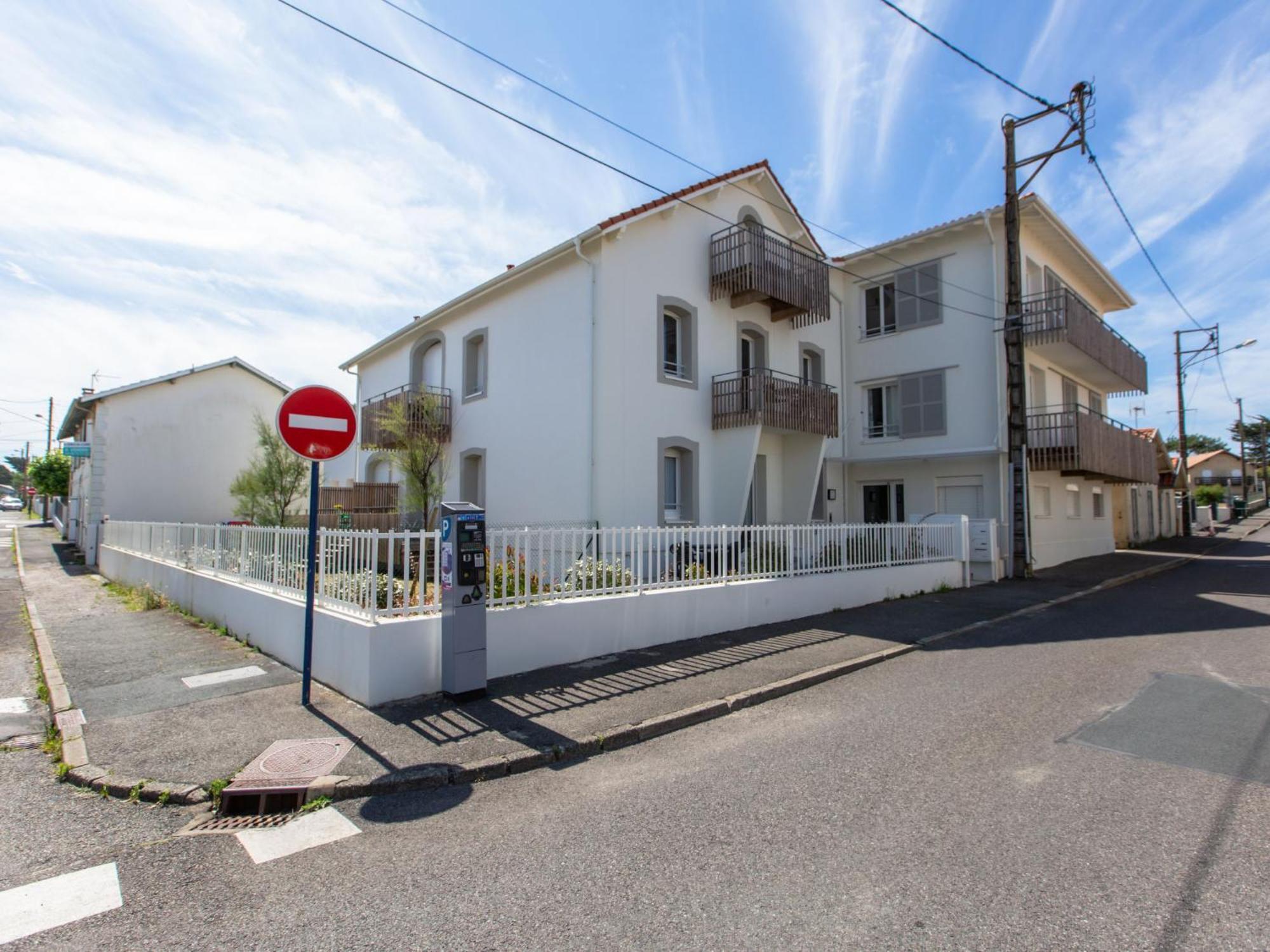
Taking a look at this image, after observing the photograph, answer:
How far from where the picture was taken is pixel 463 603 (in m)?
5.75

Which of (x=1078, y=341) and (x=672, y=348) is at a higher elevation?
(x=1078, y=341)

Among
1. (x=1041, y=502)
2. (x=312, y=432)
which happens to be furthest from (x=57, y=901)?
(x=1041, y=502)

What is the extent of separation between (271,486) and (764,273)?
13.7 meters

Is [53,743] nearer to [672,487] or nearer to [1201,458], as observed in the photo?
[672,487]

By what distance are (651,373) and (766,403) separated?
8.37 feet

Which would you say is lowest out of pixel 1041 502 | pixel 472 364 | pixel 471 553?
pixel 471 553

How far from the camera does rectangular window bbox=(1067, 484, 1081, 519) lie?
20047 millimetres

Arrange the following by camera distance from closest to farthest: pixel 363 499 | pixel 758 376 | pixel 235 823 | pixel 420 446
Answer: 1. pixel 235 823
2. pixel 758 376
3. pixel 420 446
4. pixel 363 499

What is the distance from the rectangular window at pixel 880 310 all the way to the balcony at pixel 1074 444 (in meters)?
4.61

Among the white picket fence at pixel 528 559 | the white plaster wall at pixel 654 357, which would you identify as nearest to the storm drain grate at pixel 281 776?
the white picket fence at pixel 528 559

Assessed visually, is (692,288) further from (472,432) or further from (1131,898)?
(1131,898)

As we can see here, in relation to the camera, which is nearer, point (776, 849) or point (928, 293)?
point (776, 849)

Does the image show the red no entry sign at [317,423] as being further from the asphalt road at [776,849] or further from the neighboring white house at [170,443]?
the neighboring white house at [170,443]

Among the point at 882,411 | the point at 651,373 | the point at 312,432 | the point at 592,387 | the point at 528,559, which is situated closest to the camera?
the point at 312,432
